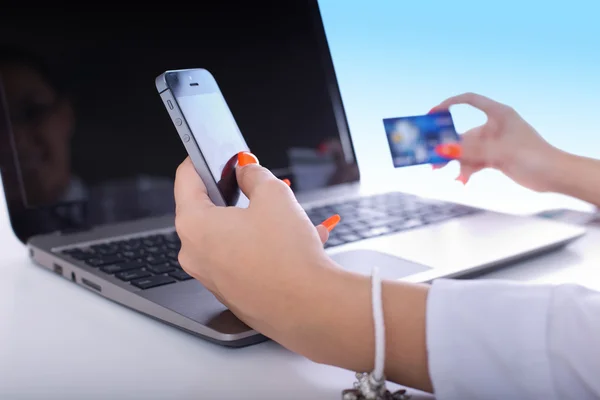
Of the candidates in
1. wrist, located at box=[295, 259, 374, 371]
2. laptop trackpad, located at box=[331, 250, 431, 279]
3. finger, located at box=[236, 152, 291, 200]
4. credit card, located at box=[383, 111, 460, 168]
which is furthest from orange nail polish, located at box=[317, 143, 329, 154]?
wrist, located at box=[295, 259, 374, 371]

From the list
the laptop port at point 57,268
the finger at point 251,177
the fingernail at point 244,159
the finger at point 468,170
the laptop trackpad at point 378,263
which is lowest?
the laptop trackpad at point 378,263

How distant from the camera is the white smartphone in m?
0.50

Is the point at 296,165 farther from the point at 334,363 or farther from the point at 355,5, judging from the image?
the point at 334,363

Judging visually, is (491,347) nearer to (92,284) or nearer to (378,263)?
(378,263)

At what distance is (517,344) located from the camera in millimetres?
370

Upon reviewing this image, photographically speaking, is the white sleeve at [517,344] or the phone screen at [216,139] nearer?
the white sleeve at [517,344]

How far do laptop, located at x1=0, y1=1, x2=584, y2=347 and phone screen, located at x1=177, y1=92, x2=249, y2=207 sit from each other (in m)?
0.09

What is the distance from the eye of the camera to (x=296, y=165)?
887mm

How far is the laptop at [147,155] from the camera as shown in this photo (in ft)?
2.04

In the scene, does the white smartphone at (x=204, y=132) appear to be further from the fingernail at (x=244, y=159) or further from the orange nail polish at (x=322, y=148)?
the orange nail polish at (x=322, y=148)

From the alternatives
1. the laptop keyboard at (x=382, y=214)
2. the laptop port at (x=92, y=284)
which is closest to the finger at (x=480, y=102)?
the laptop keyboard at (x=382, y=214)

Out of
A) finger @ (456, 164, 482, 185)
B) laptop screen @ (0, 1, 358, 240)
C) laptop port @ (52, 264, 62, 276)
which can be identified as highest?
laptop screen @ (0, 1, 358, 240)

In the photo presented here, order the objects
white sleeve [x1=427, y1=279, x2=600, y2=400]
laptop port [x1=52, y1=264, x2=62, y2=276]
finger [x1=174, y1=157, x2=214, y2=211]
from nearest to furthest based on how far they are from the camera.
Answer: white sleeve [x1=427, y1=279, x2=600, y2=400] < finger [x1=174, y1=157, x2=214, y2=211] < laptop port [x1=52, y1=264, x2=62, y2=276]

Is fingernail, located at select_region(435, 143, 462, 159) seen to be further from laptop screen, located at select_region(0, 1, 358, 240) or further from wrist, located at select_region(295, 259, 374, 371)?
wrist, located at select_region(295, 259, 374, 371)
